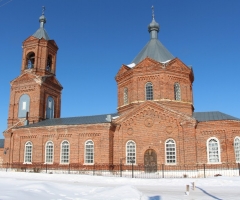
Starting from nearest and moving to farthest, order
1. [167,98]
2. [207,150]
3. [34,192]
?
[34,192] < [207,150] < [167,98]

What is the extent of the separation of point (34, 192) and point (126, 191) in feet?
10.7

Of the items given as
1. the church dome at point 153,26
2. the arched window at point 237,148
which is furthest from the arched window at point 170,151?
the church dome at point 153,26

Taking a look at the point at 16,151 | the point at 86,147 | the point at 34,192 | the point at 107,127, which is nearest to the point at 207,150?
the point at 107,127

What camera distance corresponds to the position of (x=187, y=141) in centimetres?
2055

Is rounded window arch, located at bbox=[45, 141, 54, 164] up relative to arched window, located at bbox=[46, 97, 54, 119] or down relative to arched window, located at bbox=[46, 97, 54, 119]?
down

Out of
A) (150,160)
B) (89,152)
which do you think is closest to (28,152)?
(89,152)

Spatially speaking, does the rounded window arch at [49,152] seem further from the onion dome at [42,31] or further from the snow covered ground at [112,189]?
the onion dome at [42,31]

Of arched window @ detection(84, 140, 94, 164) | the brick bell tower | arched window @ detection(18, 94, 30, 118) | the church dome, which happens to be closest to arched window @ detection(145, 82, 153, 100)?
arched window @ detection(84, 140, 94, 164)

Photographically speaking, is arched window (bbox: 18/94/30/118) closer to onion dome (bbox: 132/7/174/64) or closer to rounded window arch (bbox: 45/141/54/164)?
rounded window arch (bbox: 45/141/54/164)

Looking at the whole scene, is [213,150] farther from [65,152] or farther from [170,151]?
[65,152]

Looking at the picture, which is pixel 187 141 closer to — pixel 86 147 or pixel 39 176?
pixel 86 147

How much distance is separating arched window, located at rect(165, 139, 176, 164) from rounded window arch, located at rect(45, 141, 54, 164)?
34.2 ft

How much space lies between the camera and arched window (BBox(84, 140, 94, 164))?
74.3ft

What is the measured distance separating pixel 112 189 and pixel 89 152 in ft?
41.7
